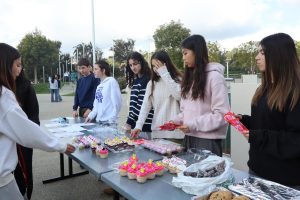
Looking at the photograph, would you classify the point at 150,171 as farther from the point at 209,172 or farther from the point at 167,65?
the point at 167,65

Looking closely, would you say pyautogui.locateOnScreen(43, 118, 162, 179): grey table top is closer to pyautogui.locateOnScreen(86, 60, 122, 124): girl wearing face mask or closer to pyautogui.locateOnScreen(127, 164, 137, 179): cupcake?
pyautogui.locateOnScreen(127, 164, 137, 179): cupcake

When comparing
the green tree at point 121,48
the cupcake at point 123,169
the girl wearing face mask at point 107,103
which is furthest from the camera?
the green tree at point 121,48

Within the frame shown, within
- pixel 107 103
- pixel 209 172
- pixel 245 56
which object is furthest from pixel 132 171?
pixel 245 56

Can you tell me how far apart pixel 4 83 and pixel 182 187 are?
121 cm

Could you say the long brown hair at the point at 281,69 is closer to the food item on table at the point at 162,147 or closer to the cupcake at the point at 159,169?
the cupcake at the point at 159,169

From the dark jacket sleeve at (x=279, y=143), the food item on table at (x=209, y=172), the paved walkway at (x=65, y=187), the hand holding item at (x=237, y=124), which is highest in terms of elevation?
the hand holding item at (x=237, y=124)

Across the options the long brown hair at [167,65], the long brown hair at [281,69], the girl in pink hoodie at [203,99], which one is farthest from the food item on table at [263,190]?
the long brown hair at [167,65]

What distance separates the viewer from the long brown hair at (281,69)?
1.73 meters

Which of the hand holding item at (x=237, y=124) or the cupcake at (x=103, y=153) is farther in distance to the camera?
the cupcake at (x=103, y=153)

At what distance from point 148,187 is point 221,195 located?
1.56ft

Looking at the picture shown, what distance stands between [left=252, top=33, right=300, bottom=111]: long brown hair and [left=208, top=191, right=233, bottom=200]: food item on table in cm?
61

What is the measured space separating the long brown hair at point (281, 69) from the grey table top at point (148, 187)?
1.74 feet

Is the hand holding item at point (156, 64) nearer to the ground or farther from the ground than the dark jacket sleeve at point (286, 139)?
farther from the ground

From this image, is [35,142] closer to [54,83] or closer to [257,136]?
[257,136]
